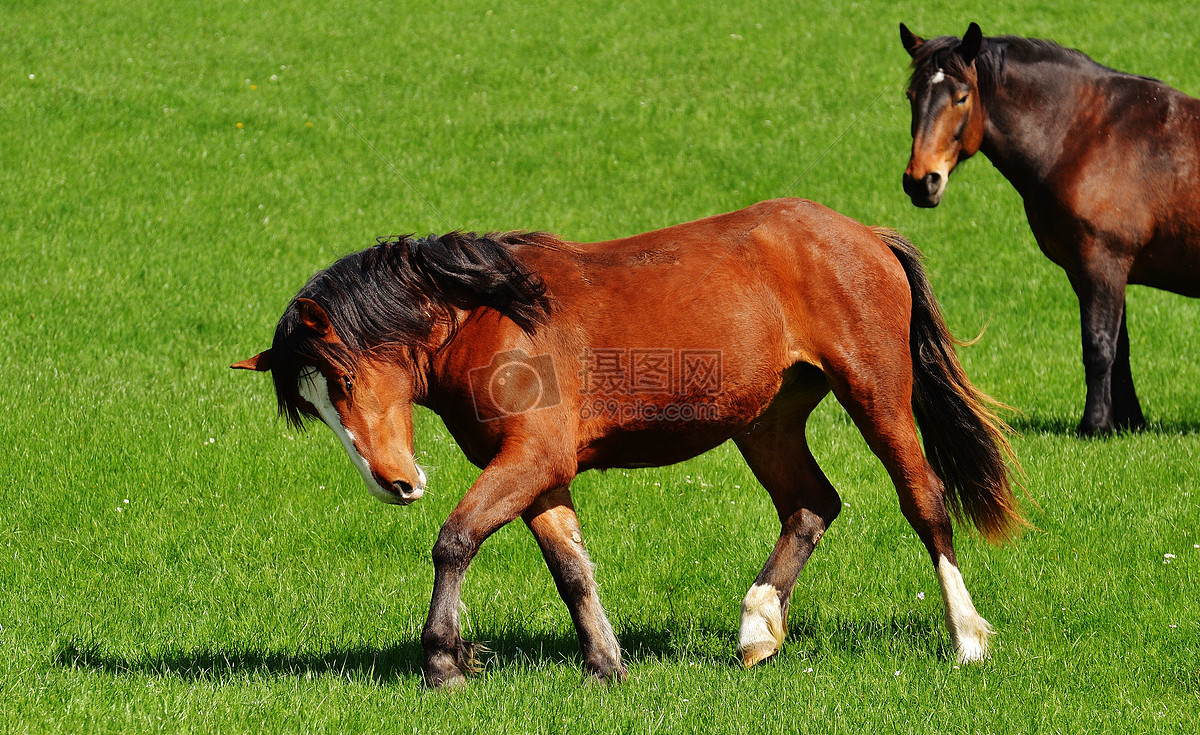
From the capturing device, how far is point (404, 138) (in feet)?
57.8

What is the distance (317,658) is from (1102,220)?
6660 mm

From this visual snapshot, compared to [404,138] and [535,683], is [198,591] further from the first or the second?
[404,138]

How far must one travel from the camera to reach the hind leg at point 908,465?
5.10 metres

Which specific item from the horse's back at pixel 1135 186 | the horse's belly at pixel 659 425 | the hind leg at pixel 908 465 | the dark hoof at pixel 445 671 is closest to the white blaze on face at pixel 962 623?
the hind leg at pixel 908 465

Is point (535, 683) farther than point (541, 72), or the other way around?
point (541, 72)

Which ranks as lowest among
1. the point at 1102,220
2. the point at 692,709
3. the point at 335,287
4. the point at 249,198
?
the point at 249,198

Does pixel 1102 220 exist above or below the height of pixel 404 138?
above

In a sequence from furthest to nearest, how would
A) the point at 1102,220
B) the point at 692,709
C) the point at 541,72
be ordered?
the point at 541,72
the point at 1102,220
the point at 692,709

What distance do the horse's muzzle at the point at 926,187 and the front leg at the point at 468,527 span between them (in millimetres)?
4596

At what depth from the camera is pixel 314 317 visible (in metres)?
4.41

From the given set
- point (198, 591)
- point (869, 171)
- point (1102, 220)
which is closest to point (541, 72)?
point (869, 171)

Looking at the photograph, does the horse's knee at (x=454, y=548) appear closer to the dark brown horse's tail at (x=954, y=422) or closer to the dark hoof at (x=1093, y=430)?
the dark brown horse's tail at (x=954, y=422)

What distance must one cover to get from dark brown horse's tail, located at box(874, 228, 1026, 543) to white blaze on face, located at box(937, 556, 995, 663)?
26.7 inches

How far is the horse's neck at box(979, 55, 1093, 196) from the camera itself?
8812mm
